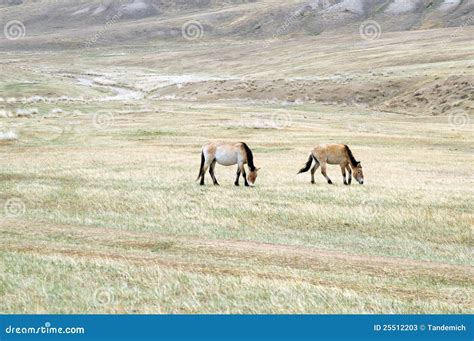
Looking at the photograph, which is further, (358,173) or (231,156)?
(358,173)

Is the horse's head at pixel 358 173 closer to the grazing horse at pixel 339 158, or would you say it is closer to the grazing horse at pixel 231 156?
the grazing horse at pixel 339 158

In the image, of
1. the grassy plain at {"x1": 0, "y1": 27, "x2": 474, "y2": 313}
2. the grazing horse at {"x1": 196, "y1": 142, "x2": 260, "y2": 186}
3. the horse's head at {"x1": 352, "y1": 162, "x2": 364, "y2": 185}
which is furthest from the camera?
the horse's head at {"x1": 352, "y1": 162, "x2": 364, "y2": 185}

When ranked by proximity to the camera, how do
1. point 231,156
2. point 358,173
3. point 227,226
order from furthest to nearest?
A: 1. point 358,173
2. point 231,156
3. point 227,226

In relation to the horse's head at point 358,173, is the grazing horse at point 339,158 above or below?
above

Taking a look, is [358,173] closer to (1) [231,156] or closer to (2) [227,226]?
(1) [231,156]

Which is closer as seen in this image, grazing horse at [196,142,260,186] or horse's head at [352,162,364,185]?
grazing horse at [196,142,260,186]

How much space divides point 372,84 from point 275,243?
7619 centimetres

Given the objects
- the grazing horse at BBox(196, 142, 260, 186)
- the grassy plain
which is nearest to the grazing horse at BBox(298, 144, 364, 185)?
the grassy plain

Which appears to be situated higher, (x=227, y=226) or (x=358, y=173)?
(x=358, y=173)

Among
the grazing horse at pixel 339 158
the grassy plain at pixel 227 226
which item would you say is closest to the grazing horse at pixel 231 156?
the grassy plain at pixel 227 226

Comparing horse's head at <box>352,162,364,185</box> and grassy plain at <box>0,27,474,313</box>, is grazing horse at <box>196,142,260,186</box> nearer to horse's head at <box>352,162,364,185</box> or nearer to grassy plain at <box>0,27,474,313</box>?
grassy plain at <box>0,27,474,313</box>

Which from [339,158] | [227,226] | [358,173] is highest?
[339,158]

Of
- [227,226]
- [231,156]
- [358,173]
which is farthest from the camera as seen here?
[358,173]

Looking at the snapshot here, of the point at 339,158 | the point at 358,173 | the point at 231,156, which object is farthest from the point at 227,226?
the point at 358,173
